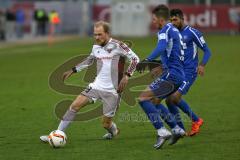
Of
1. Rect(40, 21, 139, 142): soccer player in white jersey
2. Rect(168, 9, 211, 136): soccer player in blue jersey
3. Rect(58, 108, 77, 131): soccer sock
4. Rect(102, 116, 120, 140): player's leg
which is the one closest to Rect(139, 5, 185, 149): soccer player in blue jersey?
Rect(40, 21, 139, 142): soccer player in white jersey

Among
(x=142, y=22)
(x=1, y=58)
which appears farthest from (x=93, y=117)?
(x=142, y=22)

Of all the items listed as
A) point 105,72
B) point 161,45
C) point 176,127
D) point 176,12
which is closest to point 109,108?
point 105,72

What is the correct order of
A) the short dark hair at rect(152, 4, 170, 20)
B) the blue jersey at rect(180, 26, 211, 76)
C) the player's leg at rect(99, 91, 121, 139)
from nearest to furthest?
the short dark hair at rect(152, 4, 170, 20) → the player's leg at rect(99, 91, 121, 139) → the blue jersey at rect(180, 26, 211, 76)

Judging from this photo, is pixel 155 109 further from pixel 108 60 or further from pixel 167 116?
pixel 108 60

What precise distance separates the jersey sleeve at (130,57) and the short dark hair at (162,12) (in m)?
0.75

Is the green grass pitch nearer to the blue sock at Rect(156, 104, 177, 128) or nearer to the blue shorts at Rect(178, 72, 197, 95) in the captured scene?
the blue sock at Rect(156, 104, 177, 128)

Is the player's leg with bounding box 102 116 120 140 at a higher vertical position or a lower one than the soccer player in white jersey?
lower

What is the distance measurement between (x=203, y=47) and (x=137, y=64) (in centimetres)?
204

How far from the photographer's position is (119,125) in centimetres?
1431

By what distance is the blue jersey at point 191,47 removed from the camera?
13.2m

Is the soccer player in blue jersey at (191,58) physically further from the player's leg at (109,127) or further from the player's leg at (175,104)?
the player's leg at (109,127)

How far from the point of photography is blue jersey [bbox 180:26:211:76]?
43.2 feet

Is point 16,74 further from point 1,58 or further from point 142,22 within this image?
point 142,22

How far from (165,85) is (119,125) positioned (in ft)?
8.28
